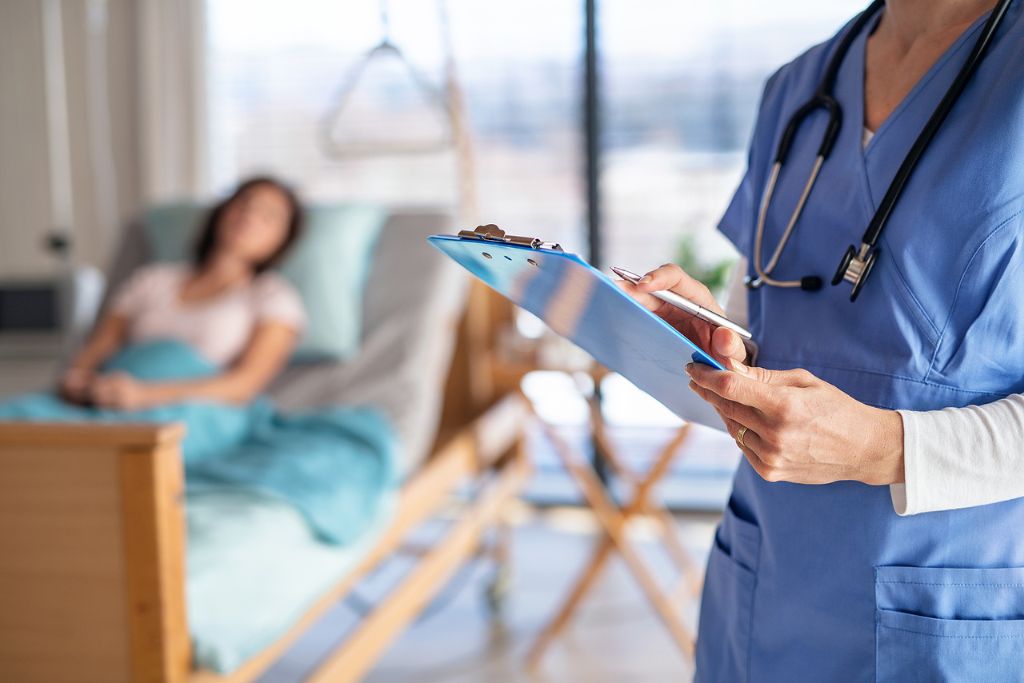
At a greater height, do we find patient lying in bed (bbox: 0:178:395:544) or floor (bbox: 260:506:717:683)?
patient lying in bed (bbox: 0:178:395:544)

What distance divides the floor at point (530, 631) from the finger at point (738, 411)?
1676mm

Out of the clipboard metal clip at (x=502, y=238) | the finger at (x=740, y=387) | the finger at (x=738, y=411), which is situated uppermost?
the clipboard metal clip at (x=502, y=238)

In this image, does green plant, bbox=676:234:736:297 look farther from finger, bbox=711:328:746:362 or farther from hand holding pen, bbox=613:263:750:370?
finger, bbox=711:328:746:362

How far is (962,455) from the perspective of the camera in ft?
2.41

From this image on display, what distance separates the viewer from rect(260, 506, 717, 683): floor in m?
2.26

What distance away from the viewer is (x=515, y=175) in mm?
3266

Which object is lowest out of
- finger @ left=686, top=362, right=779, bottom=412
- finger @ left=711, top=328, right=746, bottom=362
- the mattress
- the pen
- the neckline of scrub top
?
the mattress

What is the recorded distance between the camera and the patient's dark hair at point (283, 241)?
2.46 m

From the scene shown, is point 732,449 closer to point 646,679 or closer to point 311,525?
point 646,679

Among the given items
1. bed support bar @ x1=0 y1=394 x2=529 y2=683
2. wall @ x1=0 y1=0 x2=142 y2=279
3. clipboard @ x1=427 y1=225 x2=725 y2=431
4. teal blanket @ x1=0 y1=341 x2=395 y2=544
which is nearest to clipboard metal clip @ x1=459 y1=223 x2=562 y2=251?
clipboard @ x1=427 y1=225 x2=725 y2=431

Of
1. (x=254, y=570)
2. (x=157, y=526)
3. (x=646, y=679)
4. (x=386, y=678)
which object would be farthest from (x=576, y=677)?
(x=157, y=526)

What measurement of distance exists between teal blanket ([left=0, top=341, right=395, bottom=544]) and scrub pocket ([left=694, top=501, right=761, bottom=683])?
857 millimetres

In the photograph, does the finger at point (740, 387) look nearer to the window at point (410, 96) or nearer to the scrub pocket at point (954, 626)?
the scrub pocket at point (954, 626)

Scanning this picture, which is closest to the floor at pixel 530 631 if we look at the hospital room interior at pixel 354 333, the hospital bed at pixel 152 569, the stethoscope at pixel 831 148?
the hospital room interior at pixel 354 333
